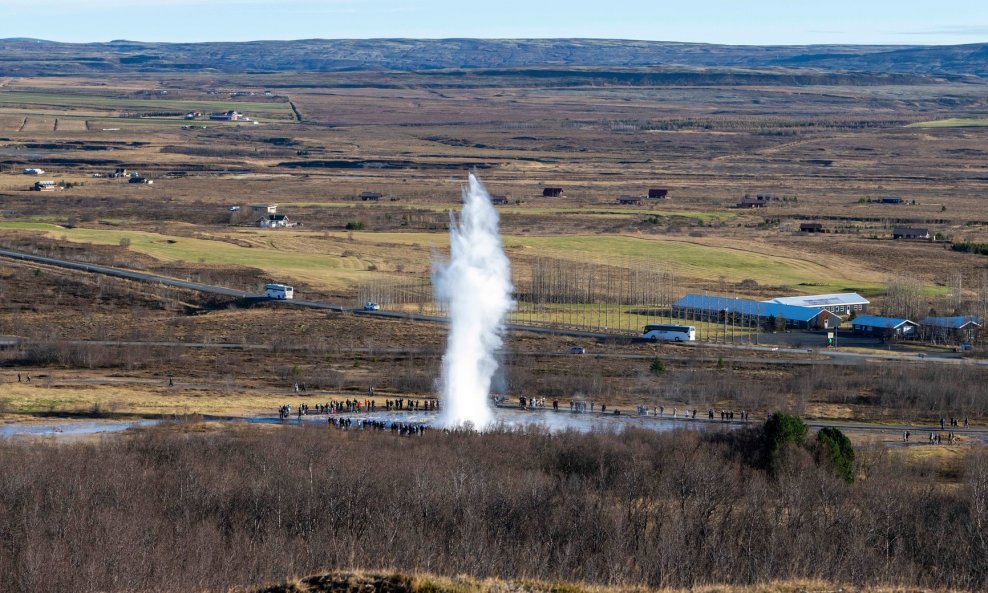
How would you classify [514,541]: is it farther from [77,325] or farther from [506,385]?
[77,325]

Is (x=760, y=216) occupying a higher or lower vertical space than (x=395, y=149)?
lower

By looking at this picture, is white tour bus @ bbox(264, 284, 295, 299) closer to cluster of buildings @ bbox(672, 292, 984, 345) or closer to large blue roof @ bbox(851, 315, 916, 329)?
cluster of buildings @ bbox(672, 292, 984, 345)

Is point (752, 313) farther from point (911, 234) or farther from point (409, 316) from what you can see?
point (911, 234)

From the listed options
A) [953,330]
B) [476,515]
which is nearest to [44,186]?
[953,330]

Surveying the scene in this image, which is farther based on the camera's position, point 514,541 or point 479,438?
point 479,438

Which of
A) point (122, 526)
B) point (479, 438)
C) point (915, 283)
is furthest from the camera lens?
point (915, 283)

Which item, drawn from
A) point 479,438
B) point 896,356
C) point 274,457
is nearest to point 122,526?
point 274,457

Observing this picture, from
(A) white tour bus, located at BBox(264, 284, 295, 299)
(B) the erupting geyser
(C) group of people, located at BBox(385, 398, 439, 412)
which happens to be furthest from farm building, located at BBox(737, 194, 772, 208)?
(C) group of people, located at BBox(385, 398, 439, 412)
